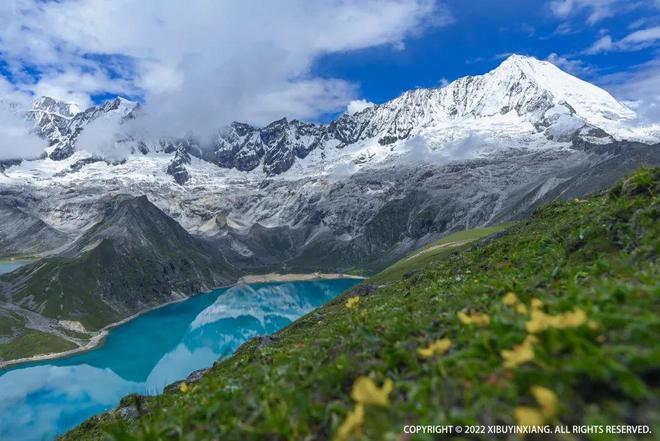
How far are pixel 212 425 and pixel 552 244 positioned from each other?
54.9 feet

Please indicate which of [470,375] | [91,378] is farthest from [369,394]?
[91,378]

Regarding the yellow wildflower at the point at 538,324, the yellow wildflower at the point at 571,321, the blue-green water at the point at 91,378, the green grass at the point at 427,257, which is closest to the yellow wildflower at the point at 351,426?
the yellow wildflower at the point at 538,324

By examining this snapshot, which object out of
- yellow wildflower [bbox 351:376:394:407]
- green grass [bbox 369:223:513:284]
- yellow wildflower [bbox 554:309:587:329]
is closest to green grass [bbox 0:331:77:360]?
green grass [bbox 369:223:513:284]

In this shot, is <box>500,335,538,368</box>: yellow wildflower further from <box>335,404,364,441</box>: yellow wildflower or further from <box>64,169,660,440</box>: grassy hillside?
<box>335,404,364,441</box>: yellow wildflower

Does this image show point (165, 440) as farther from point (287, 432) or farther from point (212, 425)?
point (287, 432)

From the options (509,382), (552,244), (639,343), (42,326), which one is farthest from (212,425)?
(42,326)

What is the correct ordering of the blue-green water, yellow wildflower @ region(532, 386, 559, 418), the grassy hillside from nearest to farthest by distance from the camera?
yellow wildflower @ region(532, 386, 559, 418), the grassy hillside, the blue-green water

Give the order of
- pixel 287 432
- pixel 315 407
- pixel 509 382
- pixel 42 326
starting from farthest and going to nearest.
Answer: pixel 42 326, pixel 315 407, pixel 287 432, pixel 509 382

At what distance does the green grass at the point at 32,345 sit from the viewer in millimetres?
164625

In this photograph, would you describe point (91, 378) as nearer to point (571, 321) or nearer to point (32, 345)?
point (32, 345)

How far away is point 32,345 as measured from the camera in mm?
172000

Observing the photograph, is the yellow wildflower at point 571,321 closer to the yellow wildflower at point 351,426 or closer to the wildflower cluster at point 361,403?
the wildflower cluster at point 361,403

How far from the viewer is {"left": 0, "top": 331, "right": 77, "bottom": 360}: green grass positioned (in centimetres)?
16462

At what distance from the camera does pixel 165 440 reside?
7395 mm
